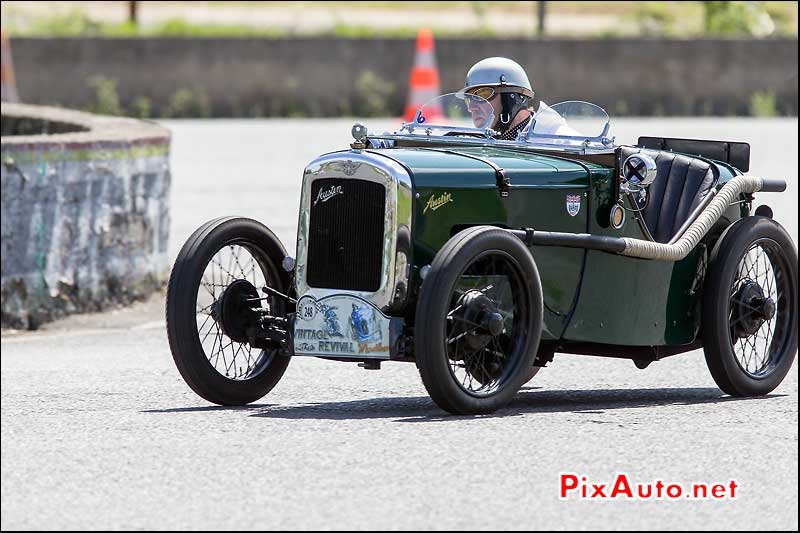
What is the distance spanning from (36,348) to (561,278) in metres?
3.86

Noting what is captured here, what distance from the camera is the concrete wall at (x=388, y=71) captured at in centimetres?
2645

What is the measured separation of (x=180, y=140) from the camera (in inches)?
907

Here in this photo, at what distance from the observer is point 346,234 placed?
735 centimetres

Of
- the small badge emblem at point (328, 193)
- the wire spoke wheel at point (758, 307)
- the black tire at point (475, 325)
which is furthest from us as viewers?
the wire spoke wheel at point (758, 307)

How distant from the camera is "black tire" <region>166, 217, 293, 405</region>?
7375 millimetres

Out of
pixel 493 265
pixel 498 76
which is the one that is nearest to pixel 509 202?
pixel 493 265

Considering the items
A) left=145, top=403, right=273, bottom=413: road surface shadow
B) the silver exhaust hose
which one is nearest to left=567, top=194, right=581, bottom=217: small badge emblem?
the silver exhaust hose

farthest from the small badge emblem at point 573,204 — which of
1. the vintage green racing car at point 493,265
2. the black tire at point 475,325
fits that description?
the black tire at point 475,325

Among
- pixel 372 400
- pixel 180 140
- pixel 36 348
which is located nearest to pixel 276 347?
pixel 372 400

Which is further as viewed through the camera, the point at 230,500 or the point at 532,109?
the point at 532,109

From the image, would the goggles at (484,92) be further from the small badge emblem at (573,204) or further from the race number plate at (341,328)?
the race number plate at (341,328)

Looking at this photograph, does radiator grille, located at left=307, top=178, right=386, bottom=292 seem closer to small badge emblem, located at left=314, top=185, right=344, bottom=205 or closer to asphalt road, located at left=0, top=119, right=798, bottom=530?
small badge emblem, located at left=314, top=185, right=344, bottom=205

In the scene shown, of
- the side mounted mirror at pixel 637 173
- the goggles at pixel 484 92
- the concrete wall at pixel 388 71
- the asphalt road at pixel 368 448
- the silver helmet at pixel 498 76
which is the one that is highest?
the concrete wall at pixel 388 71

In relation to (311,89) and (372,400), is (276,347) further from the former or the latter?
(311,89)
